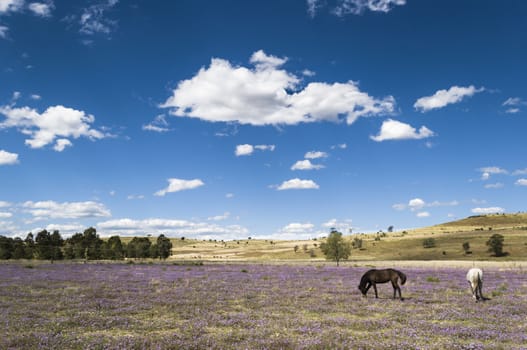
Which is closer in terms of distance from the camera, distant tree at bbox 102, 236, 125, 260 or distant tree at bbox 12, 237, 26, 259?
distant tree at bbox 12, 237, 26, 259

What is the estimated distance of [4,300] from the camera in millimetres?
21141

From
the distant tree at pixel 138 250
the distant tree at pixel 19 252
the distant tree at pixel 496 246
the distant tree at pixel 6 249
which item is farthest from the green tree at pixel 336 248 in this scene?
the distant tree at pixel 6 249

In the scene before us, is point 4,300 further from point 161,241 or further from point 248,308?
point 161,241

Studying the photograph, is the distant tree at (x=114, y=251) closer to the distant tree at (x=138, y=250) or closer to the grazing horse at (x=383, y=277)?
the distant tree at (x=138, y=250)

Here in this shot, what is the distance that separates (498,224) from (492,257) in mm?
88597

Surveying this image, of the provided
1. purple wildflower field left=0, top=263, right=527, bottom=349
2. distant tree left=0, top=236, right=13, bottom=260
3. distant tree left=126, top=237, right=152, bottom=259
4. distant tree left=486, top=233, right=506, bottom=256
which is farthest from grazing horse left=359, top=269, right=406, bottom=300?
distant tree left=0, top=236, right=13, bottom=260

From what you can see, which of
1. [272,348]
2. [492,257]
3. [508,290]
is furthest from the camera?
[492,257]

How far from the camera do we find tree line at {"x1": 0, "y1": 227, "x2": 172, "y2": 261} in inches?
3959

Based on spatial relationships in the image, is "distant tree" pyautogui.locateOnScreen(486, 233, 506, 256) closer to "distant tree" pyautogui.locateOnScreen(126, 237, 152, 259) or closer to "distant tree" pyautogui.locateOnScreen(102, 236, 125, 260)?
"distant tree" pyautogui.locateOnScreen(126, 237, 152, 259)

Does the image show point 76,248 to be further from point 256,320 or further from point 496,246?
point 496,246

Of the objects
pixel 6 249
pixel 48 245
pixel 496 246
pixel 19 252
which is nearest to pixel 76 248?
pixel 48 245

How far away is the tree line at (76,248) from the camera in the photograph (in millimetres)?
100562

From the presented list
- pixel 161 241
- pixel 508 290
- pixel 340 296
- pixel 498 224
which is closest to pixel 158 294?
pixel 340 296

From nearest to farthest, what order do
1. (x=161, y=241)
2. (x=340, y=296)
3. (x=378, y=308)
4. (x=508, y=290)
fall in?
(x=378, y=308) → (x=340, y=296) → (x=508, y=290) → (x=161, y=241)
